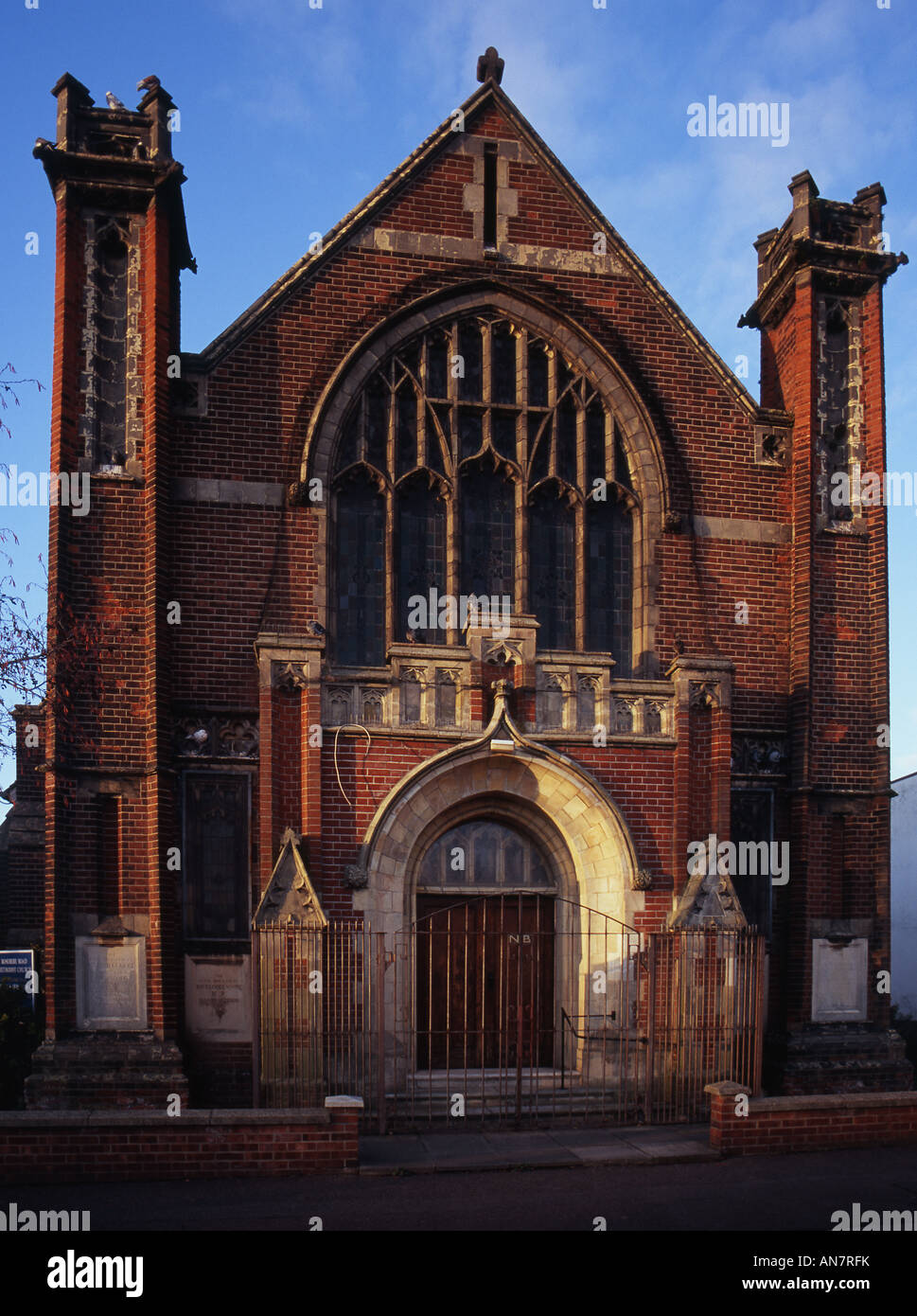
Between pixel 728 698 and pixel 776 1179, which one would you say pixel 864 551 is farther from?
pixel 776 1179

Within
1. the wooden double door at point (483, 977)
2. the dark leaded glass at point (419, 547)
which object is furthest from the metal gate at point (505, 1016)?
the dark leaded glass at point (419, 547)

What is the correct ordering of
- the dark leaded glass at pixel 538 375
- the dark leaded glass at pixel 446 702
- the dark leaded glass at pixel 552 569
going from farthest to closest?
1. the dark leaded glass at pixel 538 375
2. the dark leaded glass at pixel 552 569
3. the dark leaded glass at pixel 446 702

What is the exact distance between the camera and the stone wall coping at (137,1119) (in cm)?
980

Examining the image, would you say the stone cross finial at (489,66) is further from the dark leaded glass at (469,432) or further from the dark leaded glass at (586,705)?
the dark leaded glass at (586,705)

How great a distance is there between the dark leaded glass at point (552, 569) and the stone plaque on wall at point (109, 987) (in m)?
5.91

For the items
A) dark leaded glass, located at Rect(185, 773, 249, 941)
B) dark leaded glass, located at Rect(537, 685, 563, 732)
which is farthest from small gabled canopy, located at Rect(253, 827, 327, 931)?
dark leaded glass, located at Rect(537, 685, 563, 732)

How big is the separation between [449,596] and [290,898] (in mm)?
4139

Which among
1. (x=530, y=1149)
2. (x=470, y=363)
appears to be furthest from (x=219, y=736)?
(x=470, y=363)

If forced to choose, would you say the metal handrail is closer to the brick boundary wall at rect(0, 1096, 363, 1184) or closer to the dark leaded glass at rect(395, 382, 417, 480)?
the brick boundary wall at rect(0, 1096, 363, 1184)

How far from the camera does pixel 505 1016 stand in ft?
42.6

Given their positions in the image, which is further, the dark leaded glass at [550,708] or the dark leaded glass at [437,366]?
the dark leaded glass at [437,366]

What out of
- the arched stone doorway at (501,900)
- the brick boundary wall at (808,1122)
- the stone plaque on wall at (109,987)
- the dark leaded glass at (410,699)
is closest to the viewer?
the brick boundary wall at (808,1122)

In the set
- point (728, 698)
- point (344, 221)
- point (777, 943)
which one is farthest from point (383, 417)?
point (777, 943)

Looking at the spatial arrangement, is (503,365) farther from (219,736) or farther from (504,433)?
(219,736)
